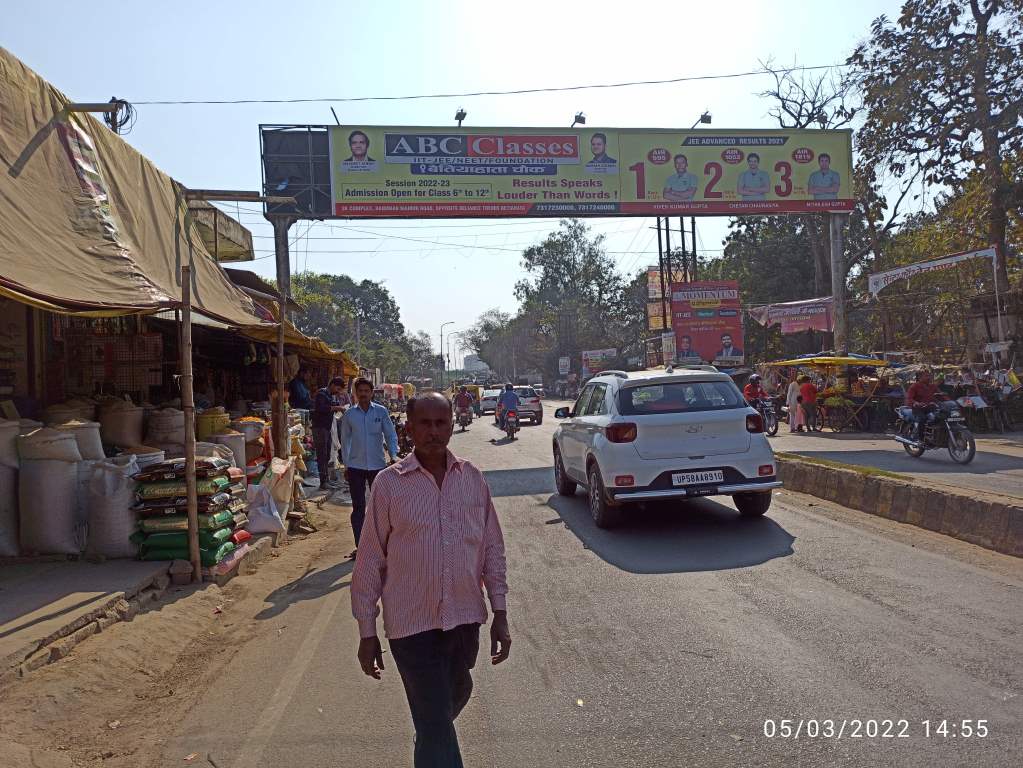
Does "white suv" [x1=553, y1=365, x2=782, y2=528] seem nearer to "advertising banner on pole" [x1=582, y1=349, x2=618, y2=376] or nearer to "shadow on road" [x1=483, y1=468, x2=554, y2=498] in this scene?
"shadow on road" [x1=483, y1=468, x2=554, y2=498]

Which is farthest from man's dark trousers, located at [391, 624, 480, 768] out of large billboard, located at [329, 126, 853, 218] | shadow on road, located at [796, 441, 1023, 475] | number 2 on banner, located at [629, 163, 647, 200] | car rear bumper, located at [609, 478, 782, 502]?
number 2 on banner, located at [629, 163, 647, 200]

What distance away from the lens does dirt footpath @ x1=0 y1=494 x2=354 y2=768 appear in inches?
153

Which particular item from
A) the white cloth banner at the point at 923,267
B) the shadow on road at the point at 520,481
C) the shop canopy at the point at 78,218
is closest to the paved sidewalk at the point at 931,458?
the white cloth banner at the point at 923,267

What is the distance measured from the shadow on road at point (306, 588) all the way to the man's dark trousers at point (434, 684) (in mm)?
3708

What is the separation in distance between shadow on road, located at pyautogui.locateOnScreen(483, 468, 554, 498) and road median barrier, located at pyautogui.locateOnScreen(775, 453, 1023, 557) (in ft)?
12.9

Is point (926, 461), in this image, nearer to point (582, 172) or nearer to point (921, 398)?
point (921, 398)

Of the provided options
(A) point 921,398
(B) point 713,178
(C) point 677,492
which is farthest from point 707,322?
(C) point 677,492

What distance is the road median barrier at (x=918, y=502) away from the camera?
7203mm

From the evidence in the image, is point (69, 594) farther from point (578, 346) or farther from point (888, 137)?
point (578, 346)

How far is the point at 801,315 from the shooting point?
30.6 metres

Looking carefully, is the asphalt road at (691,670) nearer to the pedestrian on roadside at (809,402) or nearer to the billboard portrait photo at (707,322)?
the pedestrian on roadside at (809,402)

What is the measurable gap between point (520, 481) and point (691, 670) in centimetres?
983

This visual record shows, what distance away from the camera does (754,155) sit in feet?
79.3

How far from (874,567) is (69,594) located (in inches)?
240
